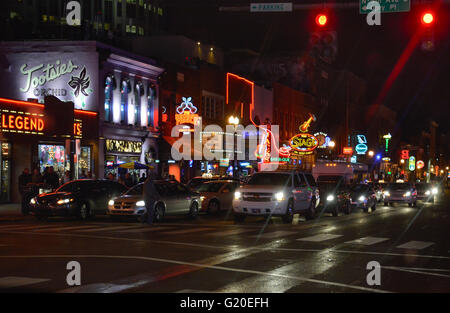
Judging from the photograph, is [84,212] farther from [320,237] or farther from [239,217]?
[320,237]

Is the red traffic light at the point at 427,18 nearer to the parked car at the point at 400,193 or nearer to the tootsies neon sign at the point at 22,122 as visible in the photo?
the tootsies neon sign at the point at 22,122

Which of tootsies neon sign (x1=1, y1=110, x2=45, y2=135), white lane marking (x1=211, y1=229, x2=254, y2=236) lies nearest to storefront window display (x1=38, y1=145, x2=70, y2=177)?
tootsies neon sign (x1=1, y1=110, x2=45, y2=135)

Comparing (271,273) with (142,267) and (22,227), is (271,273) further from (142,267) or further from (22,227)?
(22,227)

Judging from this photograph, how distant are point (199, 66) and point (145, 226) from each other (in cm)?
3031

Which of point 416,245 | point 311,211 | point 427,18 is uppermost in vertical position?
point 427,18

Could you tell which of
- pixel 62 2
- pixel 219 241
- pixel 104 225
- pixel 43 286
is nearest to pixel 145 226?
pixel 104 225

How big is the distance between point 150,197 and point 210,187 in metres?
6.74

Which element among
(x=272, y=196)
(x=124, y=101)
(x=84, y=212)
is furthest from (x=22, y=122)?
(x=272, y=196)

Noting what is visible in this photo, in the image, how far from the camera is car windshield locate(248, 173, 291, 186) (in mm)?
25219

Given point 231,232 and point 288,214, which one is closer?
point 231,232

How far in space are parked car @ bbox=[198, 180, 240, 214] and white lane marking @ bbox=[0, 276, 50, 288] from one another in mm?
17834

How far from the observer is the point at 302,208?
85.5 feet

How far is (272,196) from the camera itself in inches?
955

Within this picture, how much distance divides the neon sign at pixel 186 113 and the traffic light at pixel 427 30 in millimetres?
31860
